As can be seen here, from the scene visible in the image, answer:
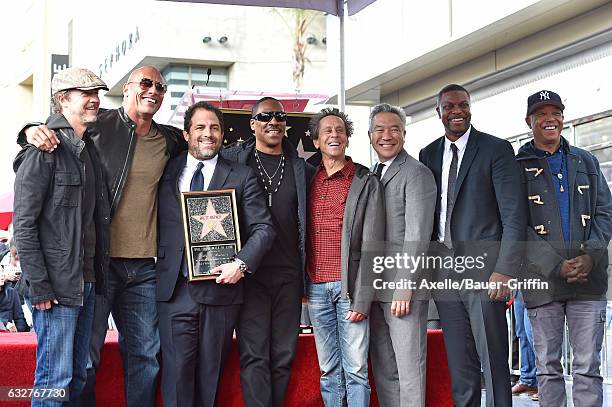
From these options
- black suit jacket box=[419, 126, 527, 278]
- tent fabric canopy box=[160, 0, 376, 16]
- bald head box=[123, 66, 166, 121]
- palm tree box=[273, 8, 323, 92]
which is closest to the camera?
black suit jacket box=[419, 126, 527, 278]

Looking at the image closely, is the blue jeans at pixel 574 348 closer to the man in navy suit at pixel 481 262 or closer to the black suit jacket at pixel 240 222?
the man in navy suit at pixel 481 262

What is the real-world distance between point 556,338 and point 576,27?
7843mm

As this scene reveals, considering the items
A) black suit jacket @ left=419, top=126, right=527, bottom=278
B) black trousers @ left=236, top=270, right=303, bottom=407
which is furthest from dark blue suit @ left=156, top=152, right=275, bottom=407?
black suit jacket @ left=419, top=126, right=527, bottom=278

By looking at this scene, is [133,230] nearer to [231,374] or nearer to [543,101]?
[231,374]

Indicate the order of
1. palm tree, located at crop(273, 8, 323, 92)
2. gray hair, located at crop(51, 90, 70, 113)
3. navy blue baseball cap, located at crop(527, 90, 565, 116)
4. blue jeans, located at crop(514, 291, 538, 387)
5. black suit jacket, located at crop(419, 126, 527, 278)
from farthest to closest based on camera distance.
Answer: palm tree, located at crop(273, 8, 323, 92)
blue jeans, located at crop(514, 291, 538, 387)
navy blue baseball cap, located at crop(527, 90, 565, 116)
black suit jacket, located at crop(419, 126, 527, 278)
gray hair, located at crop(51, 90, 70, 113)

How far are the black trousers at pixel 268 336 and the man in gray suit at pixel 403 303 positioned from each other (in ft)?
1.62

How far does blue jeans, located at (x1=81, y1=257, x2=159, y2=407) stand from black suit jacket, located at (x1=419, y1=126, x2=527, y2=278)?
179 centimetres

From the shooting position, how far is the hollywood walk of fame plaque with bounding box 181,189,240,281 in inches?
193

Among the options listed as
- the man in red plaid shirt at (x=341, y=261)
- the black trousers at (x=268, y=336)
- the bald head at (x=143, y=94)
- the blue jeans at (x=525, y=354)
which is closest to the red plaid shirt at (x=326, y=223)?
the man in red plaid shirt at (x=341, y=261)

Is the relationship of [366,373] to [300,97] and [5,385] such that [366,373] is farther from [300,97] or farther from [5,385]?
[300,97]

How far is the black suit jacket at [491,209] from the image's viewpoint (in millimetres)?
5012

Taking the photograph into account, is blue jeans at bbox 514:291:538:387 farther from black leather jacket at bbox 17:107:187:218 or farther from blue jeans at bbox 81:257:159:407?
black leather jacket at bbox 17:107:187:218

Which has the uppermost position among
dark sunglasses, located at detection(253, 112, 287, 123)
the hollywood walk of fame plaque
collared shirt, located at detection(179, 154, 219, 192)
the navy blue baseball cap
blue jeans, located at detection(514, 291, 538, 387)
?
the navy blue baseball cap

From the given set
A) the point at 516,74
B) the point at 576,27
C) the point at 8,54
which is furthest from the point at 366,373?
the point at 8,54
